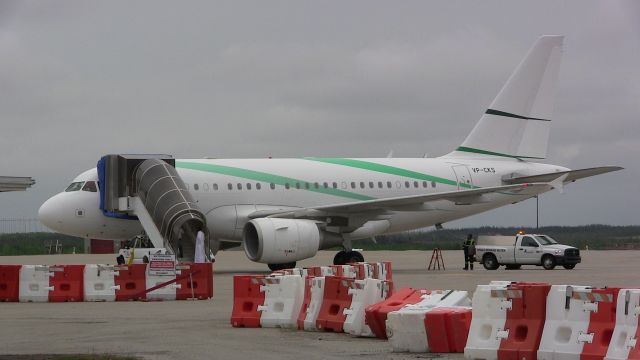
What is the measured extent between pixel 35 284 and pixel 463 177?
18184 millimetres

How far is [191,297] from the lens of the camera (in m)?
19.9

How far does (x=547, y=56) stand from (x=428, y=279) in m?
12.9

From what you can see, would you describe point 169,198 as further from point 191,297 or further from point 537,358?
point 537,358

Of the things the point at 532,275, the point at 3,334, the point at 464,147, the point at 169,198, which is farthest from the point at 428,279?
the point at 3,334

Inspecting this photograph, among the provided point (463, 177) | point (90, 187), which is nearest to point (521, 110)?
point (463, 177)

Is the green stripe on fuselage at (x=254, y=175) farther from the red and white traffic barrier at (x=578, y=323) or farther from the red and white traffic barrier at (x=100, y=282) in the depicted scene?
the red and white traffic barrier at (x=578, y=323)

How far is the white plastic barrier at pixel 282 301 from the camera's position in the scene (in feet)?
47.4

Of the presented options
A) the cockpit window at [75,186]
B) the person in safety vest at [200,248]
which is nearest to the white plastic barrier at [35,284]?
the person in safety vest at [200,248]

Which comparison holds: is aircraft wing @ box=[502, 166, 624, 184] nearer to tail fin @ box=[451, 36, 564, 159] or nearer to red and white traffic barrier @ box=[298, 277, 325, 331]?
tail fin @ box=[451, 36, 564, 159]

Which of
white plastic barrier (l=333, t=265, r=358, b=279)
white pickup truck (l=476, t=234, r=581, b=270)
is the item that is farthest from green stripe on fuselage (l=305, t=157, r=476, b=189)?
white plastic barrier (l=333, t=265, r=358, b=279)

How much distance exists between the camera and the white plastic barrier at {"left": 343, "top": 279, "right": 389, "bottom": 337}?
1318 cm

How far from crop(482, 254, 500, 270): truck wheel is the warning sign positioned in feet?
55.4

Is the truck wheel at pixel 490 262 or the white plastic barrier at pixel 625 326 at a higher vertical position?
the truck wheel at pixel 490 262

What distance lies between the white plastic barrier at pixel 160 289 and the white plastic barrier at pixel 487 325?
9.52 metres
